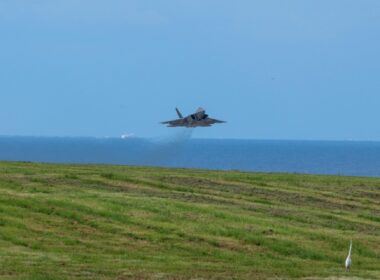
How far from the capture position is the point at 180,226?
35969 millimetres

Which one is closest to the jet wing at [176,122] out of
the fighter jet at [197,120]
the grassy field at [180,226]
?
the fighter jet at [197,120]

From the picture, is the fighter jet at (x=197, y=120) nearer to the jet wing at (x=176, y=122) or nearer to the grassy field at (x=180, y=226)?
the jet wing at (x=176, y=122)

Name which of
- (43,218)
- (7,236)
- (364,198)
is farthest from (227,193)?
(7,236)

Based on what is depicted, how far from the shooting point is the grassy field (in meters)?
28.0

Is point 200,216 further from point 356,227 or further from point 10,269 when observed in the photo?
point 10,269

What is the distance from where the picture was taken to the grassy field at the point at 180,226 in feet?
92.0

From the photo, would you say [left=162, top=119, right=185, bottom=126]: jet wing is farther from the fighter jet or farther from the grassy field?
the grassy field

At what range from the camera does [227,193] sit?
4638 cm

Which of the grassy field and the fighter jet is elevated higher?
the fighter jet

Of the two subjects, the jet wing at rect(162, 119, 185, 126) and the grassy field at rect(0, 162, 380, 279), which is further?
the jet wing at rect(162, 119, 185, 126)

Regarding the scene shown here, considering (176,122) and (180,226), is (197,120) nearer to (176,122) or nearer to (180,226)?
(176,122)

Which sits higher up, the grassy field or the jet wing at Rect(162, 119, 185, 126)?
the jet wing at Rect(162, 119, 185, 126)

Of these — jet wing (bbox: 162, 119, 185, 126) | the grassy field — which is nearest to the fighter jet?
jet wing (bbox: 162, 119, 185, 126)

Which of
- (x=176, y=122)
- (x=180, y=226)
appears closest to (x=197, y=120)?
(x=176, y=122)
